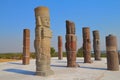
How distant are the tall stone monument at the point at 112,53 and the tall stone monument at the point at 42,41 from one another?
429 centimetres

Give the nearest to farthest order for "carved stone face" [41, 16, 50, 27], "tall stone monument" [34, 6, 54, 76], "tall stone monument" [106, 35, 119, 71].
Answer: "tall stone monument" [34, 6, 54, 76] → "carved stone face" [41, 16, 50, 27] → "tall stone monument" [106, 35, 119, 71]

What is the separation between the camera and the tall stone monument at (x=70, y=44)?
15508mm

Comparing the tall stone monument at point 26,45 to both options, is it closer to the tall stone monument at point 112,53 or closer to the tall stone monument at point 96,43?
the tall stone monument at point 112,53

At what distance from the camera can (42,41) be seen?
1138cm

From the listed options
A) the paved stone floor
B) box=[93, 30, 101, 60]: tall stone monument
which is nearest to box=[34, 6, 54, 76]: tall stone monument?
the paved stone floor

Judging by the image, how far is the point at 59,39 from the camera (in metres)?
25.9

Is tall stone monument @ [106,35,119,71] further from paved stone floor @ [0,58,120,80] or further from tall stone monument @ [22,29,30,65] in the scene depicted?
tall stone monument @ [22,29,30,65]

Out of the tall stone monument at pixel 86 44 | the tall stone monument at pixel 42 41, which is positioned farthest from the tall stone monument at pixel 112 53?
the tall stone monument at pixel 86 44

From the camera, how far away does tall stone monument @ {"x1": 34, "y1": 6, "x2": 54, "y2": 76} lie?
1131 centimetres

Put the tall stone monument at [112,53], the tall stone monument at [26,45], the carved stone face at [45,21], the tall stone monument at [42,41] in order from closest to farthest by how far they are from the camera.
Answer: the tall stone monument at [42,41]
the carved stone face at [45,21]
the tall stone monument at [112,53]
the tall stone monument at [26,45]

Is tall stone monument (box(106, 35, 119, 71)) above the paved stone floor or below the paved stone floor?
above

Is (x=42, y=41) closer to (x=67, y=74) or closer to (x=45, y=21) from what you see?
(x=45, y=21)

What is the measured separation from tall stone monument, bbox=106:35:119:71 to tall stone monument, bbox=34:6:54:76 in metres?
4.29

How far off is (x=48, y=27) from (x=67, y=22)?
174 inches
